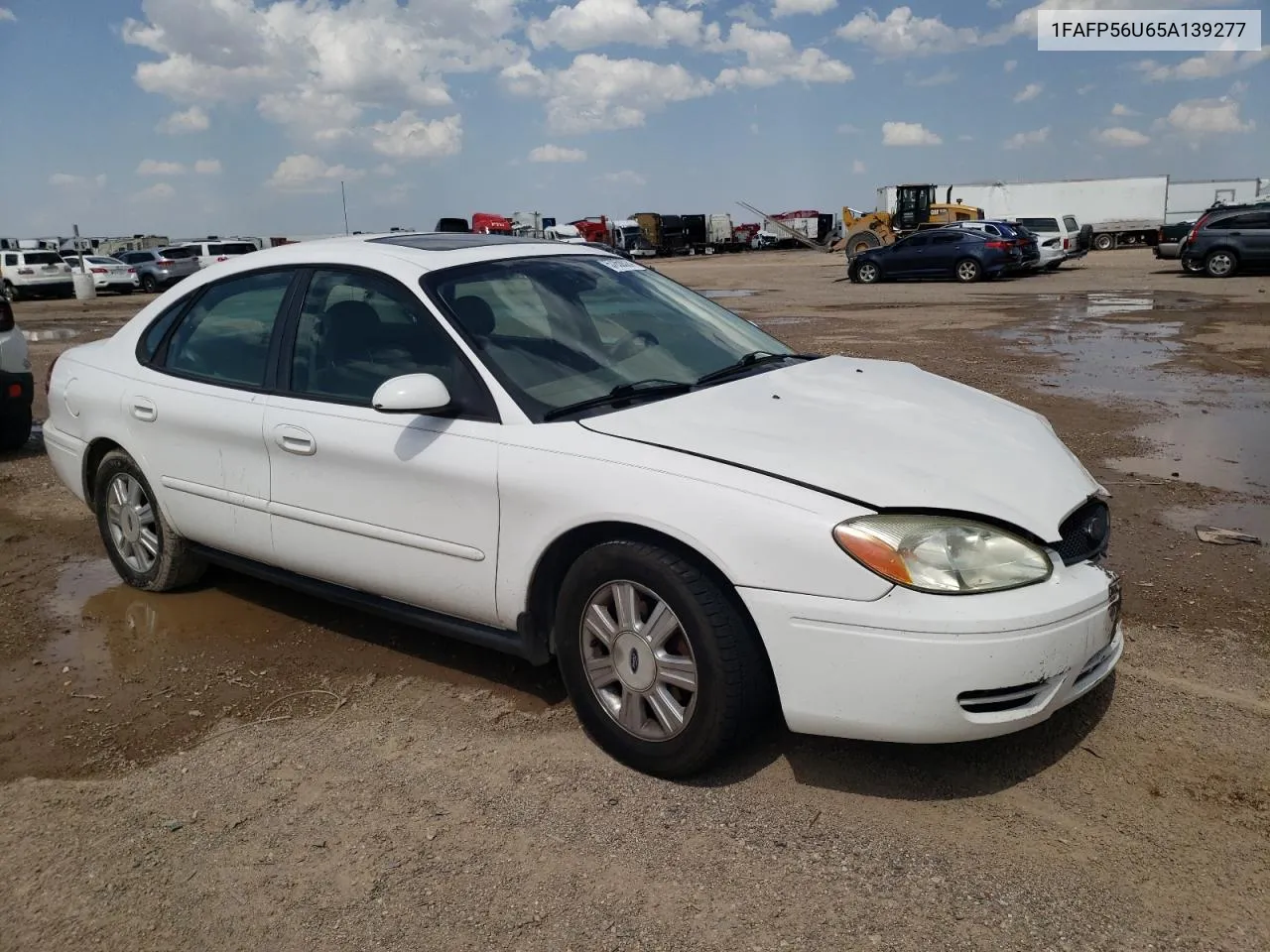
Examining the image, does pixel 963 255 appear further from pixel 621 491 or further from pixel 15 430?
pixel 621 491

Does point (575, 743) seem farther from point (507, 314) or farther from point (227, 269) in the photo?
point (227, 269)


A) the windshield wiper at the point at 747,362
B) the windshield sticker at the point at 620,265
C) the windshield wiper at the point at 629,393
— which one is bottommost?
the windshield wiper at the point at 629,393

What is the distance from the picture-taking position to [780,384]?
366 cm

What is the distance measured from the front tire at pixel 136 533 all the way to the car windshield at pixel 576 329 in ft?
6.30

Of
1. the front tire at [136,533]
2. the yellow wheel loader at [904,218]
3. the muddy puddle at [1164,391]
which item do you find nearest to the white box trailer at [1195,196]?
the yellow wheel loader at [904,218]

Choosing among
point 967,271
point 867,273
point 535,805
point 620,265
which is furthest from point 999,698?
point 867,273

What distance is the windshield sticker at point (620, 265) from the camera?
4371 millimetres

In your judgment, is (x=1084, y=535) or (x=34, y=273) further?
(x=34, y=273)

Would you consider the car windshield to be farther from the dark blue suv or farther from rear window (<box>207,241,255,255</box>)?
rear window (<box>207,241,255,255</box>)

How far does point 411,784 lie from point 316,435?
4.36ft

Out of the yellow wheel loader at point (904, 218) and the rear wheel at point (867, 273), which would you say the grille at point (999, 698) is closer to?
the rear wheel at point (867, 273)

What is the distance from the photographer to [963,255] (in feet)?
89.0

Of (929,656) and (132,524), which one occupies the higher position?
(929,656)

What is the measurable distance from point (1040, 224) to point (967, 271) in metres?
7.13
